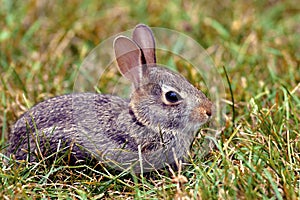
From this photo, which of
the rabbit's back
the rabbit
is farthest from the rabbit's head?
the rabbit's back

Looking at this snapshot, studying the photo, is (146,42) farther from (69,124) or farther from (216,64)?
(216,64)

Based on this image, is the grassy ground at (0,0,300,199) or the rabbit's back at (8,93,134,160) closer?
the grassy ground at (0,0,300,199)

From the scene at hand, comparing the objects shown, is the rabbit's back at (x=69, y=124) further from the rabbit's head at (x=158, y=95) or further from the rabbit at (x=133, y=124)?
the rabbit's head at (x=158, y=95)

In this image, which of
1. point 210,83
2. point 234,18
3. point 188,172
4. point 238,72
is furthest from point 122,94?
point 234,18

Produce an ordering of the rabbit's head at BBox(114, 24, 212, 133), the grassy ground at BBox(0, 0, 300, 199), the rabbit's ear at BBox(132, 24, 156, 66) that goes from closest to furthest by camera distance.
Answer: the grassy ground at BBox(0, 0, 300, 199) < the rabbit's head at BBox(114, 24, 212, 133) < the rabbit's ear at BBox(132, 24, 156, 66)

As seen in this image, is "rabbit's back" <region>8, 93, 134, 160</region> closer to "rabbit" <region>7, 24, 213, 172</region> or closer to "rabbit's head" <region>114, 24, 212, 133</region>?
"rabbit" <region>7, 24, 213, 172</region>

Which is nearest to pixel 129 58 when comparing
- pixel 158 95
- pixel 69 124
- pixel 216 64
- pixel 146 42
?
pixel 146 42

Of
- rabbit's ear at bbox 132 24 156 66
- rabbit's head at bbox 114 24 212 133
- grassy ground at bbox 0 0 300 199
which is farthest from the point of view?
rabbit's ear at bbox 132 24 156 66

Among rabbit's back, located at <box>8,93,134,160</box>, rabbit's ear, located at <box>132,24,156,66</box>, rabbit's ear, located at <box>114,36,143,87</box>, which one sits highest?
rabbit's ear, located at <box>132,24,156,66</box>
